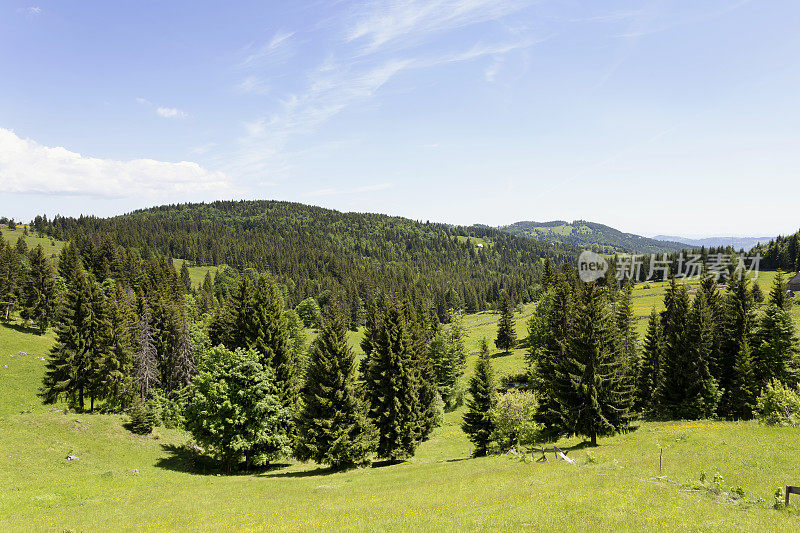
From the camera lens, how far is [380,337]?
1460 inches

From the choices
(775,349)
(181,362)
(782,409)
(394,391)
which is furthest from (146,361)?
(775,349)

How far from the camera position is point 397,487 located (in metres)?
24.0

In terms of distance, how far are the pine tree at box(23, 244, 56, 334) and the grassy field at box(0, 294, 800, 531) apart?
49.8 meters

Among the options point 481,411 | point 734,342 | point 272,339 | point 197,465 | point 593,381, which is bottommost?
point 197,465

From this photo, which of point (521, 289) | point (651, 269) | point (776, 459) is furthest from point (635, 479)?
point (651, 269)

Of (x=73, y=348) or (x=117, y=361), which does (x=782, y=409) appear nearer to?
(x=117, y=361)

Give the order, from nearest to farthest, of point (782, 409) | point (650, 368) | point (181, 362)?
point (782, 409), point (650, 368), point (181, 362)

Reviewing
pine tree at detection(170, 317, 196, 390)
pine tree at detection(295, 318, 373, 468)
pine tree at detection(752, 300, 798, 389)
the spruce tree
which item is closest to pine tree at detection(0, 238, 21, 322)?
pine tree at detection(170, 317, 196, 390)

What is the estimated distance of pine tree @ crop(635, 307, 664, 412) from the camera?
50812mm

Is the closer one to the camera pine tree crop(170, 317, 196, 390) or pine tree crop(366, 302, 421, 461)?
pine tree crop(366, 302, 421, 461)

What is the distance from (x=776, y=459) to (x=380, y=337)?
28156mm

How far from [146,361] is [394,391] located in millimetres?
34066

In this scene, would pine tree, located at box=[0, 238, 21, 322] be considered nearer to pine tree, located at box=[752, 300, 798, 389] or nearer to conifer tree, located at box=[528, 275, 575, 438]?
conifer tree, located at box=[528, 275, 575, 438]

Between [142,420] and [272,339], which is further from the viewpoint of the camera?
[142,420]
